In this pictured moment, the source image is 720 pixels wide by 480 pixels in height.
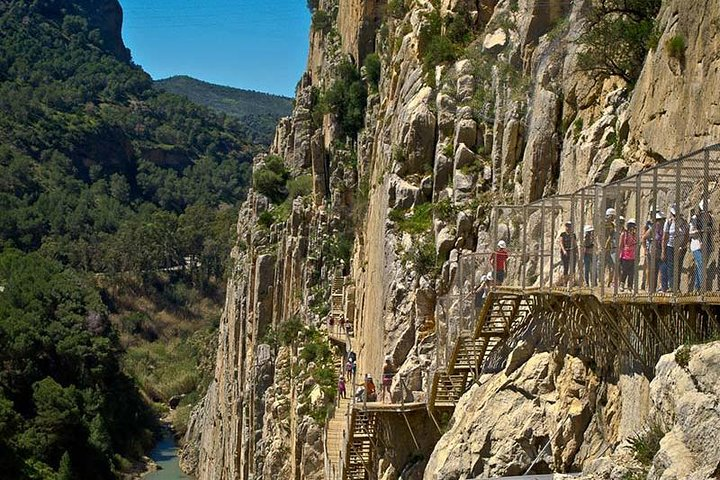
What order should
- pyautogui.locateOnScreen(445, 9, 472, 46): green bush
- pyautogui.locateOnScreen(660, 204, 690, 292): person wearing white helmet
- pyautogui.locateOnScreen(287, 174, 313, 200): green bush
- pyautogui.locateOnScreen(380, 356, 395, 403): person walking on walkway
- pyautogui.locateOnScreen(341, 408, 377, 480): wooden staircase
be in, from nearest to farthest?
1. pyautogui.locateOnScreen(660, 204, 690, 292): person wearing white helmet
2. pyautogui.locateOnScreen(380, 356, 395, 403): person walking on walkway
3. pyautogui.locateOnScreen(341, 408, 377, 480): wooden staircase
4. pyautogui.locateOnScreen(445, 9, 472, 46): green bush
5. pyautogui.locateOnScreen(287, 174, 313, 200): green bush

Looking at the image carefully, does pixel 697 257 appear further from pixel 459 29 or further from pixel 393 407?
pixel 459 29

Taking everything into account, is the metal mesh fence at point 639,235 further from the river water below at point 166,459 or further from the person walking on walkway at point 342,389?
the river water below at point 166,459

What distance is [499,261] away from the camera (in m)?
17.1

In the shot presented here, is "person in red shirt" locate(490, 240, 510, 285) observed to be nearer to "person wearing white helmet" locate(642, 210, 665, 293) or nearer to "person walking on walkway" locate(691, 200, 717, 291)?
"person wearing white helmet" locate(642, 210, 665, 293)

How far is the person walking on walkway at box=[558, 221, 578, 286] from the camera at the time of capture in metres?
13.7

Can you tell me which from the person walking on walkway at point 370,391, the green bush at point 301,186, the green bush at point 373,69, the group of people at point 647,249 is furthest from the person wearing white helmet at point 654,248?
the green bush at point 301,186

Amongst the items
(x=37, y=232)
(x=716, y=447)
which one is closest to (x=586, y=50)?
(x=716, y=447)

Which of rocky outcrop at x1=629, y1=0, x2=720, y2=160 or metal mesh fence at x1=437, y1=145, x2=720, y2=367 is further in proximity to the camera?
rocky outcrop at x1=629, y1=0, x2=720, y2=160

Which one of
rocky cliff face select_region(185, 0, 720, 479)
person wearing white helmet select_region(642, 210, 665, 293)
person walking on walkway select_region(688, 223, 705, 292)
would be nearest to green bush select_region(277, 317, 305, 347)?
rocky cliff face select_region(185, 0, 720, 479)

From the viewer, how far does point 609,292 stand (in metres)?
12.4

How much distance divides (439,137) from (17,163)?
10926cm

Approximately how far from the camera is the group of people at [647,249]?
405 inches

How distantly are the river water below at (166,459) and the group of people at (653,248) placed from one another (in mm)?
63385

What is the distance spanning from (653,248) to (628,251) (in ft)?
2.63
